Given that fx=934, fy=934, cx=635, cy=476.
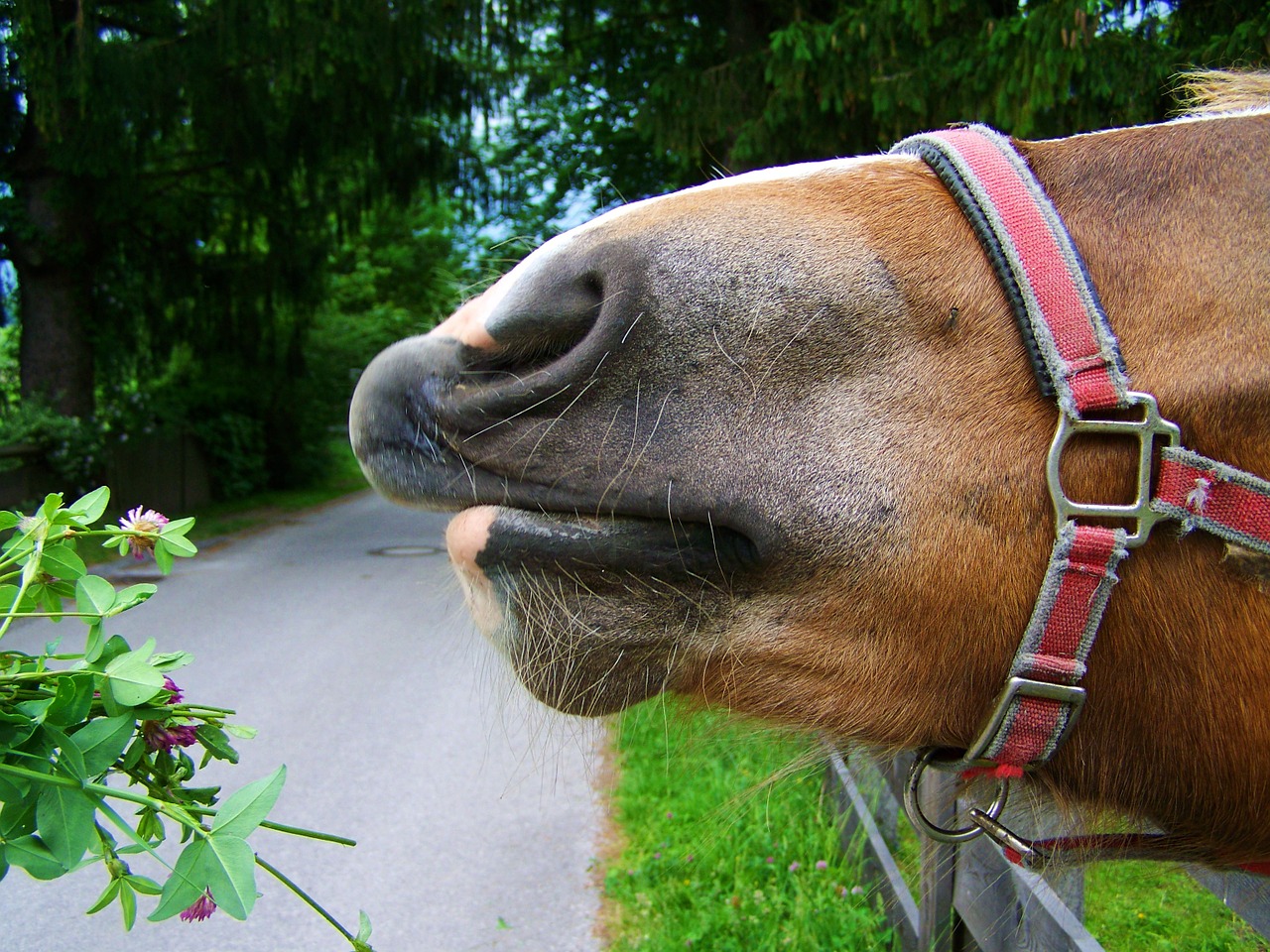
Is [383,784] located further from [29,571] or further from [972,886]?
[29,571]

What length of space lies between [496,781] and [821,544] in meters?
3.87

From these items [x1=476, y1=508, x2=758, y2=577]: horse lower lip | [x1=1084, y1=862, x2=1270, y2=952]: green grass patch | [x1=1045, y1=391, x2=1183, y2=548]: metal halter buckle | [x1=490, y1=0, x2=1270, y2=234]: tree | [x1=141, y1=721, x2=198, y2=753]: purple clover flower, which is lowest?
[x1=1084, y1=862, x2=1270, y2=952]: green grass patch

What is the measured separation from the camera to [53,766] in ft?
3.75

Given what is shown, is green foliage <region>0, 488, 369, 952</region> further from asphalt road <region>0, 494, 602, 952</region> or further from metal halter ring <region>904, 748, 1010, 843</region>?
metal halter ring <region>904, 748, 1010, 843</region>

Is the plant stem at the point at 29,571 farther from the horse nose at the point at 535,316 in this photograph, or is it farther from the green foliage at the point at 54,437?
the green foliage at the point at 54,437

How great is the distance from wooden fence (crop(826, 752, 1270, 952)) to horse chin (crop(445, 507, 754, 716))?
35 centimetres

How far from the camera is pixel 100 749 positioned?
3.78 feet

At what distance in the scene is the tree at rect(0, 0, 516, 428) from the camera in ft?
31.1

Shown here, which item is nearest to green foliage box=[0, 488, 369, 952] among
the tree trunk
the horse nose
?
the horse nose

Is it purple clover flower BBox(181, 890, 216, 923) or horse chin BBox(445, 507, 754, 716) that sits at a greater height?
horse chin BBox(445, 507, 754, 716)

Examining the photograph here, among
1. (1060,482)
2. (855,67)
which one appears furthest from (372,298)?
(1060,482)

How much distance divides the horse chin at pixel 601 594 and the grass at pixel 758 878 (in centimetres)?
26

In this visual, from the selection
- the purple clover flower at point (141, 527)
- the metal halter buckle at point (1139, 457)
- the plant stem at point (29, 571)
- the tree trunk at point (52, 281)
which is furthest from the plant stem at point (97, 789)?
the tree trunk at point (52, 281)

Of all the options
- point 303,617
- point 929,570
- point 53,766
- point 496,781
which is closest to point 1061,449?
point 929,570
